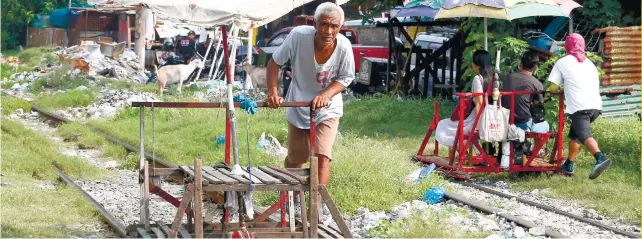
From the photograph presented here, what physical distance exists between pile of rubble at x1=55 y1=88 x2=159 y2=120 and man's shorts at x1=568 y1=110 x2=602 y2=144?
11.3m

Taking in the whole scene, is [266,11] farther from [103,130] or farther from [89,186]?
[103,130]

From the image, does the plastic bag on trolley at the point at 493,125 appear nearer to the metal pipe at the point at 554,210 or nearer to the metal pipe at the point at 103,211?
the metal pipe at the point at 554,210

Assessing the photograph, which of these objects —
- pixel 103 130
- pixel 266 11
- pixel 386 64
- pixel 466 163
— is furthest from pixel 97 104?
pixel 266 11

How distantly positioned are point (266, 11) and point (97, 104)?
1450cm

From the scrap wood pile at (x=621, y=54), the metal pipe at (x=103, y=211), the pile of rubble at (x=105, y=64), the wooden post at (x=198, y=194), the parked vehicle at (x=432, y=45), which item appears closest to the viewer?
the wooden post at (x=198, y=194)

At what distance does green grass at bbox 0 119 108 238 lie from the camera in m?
8.86

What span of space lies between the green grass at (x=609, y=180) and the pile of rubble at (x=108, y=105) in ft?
33.5

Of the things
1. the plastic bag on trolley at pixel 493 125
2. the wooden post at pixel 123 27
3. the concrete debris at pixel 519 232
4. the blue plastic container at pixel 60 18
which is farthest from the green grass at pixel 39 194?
the blue plastic container at pixel 60 18

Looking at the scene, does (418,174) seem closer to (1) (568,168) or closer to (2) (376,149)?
(2) (376,149)

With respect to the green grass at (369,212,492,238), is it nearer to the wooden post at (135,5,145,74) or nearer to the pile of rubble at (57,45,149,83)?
the pile of rubble at (57,45,149,83)

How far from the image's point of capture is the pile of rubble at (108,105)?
20.8m

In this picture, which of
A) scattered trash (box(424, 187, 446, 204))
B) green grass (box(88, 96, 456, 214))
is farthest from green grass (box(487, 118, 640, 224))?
scattered trash (box(424, 187, 446, 204))

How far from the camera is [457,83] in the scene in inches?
766

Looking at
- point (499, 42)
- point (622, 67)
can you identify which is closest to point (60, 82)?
point (499, 42)
